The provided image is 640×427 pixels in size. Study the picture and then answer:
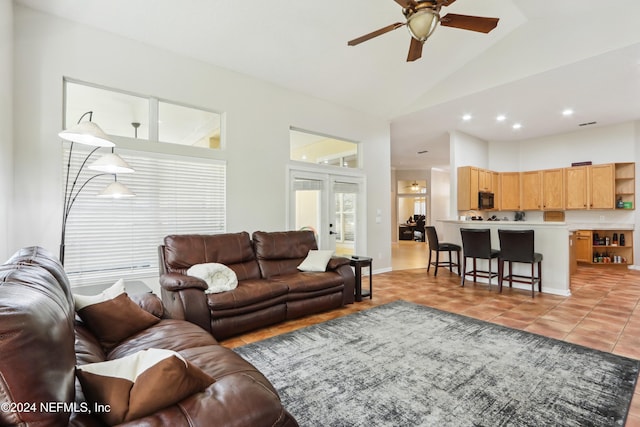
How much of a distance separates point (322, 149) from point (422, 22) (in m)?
3.27

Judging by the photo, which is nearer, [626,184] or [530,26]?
[530,26]

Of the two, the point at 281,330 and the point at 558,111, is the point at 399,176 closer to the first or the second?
the point at 558,111

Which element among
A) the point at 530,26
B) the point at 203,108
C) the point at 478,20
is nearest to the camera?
the point at 478,20

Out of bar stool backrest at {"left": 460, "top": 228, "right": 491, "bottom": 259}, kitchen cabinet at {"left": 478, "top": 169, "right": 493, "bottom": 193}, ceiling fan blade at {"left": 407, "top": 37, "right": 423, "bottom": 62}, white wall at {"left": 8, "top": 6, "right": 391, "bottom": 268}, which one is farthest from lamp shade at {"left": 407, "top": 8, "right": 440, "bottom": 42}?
kitchen cabinet at {"left": 478, "top": 169, "right": 493, "bottom": 193}

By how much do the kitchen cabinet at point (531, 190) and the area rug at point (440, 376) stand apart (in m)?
6.10

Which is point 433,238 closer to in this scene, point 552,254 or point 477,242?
point 477,242

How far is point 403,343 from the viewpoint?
2.88 metres

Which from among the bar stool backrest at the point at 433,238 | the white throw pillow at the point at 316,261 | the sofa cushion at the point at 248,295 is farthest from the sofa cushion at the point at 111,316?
the bar stool backrest at the point at 433,238

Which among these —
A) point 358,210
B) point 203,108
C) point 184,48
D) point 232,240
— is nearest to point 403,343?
point 232,240

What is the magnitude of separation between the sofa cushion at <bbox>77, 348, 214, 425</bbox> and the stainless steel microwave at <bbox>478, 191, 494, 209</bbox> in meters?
7.74

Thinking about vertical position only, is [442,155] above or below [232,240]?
above

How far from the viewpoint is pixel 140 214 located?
12.4ft

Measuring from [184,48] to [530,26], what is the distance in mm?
4941

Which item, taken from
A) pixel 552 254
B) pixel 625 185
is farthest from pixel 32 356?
pixel 625 185
